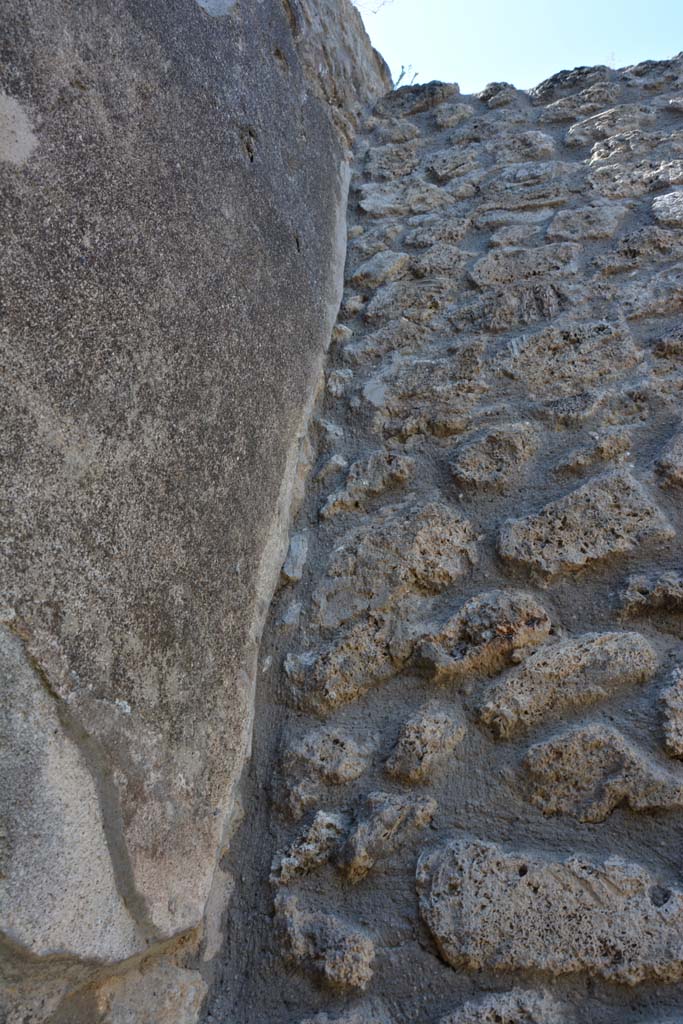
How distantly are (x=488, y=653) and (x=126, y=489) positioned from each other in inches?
22.8

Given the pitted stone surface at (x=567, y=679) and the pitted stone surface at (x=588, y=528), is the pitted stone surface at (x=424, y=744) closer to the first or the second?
the pitted stone surface at (x=567, y=679)

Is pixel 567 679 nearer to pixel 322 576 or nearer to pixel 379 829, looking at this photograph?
pixel 379 829

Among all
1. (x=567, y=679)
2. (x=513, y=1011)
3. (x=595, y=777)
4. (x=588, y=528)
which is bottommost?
(x=513, y=1011)

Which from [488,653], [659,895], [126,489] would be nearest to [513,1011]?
[659,895]

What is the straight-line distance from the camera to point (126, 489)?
3.71 ft

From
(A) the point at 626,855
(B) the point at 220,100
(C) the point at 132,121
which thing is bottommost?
(A) the point at 626,855

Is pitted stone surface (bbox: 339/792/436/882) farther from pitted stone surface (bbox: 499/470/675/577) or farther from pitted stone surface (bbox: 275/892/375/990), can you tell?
pitted stone surface (bbox: 499/470/675/577)

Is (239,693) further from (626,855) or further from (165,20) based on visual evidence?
(165,20)

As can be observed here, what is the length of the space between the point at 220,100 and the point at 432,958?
1512mm

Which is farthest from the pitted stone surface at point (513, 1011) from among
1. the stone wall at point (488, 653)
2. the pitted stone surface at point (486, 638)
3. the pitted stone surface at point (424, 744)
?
the pitted stone surface at point (486, 638)

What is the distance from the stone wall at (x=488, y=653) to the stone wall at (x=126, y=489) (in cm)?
12

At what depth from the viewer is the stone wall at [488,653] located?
97cm

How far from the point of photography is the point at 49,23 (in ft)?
3.73

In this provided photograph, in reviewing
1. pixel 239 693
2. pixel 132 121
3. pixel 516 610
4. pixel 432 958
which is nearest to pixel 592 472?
pixel 516 610
